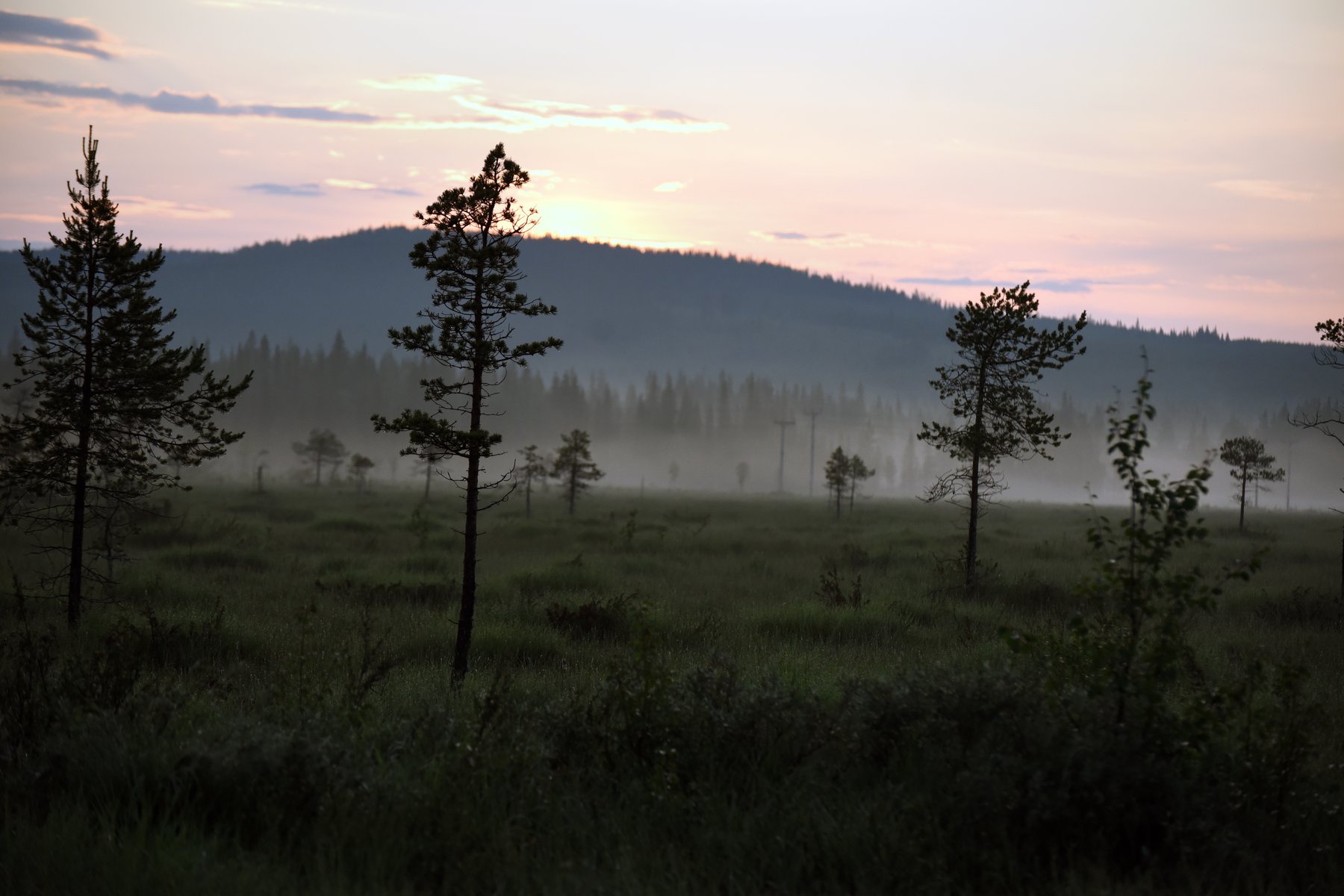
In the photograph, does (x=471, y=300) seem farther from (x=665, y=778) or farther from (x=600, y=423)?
(x=600, y=423)

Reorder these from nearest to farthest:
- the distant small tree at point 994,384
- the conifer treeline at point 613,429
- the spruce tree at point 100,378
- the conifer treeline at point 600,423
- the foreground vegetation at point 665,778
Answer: the foreground vegetation at point 665,778 < the spruce tree at point 100,378 < the distant small tree at point 994,384 < the conifer treeline at point 613,429 < the conifer treeline at point 600,423

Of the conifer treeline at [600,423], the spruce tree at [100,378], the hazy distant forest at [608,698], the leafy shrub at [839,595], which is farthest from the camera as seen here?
the conifer treeline at [600,423]

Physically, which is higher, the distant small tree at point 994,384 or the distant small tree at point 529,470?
the distant small tree at point 994,384

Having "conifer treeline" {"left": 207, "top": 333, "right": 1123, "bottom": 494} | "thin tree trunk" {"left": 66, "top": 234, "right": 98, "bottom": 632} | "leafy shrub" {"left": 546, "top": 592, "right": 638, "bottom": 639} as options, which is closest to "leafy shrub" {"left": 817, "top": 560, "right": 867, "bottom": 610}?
"leafy shrub" {"left": 546, "top": 592, "right": 638, "bottom": 639}

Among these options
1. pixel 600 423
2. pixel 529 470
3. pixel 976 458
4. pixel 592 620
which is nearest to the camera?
pixel 592 620

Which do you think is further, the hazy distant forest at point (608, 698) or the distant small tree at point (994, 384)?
the distant small tree at point (994, 384)

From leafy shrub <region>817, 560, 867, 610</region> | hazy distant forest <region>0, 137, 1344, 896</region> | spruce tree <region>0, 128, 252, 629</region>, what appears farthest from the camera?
leafy shrub <region>817, 560, 867, 610</region>

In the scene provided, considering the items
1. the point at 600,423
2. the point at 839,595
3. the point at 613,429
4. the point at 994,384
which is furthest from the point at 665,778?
the point at 600,423

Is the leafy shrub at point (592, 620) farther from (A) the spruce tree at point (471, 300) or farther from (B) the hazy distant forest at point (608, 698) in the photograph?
(A) the spruce tree at point (471, 300)

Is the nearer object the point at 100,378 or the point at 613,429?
the point at 100,378

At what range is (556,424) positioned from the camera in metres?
153

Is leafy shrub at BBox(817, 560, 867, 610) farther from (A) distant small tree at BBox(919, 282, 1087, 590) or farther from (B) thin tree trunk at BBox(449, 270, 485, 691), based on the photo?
(B) thin tree trunk at BBox(449, 270, 485, 691)

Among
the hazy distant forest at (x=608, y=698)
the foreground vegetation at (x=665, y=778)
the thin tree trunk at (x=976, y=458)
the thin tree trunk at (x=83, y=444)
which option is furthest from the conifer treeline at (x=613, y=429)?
the foreground vegetation at (x=665, y=778)

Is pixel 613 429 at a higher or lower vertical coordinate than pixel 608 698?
lower
